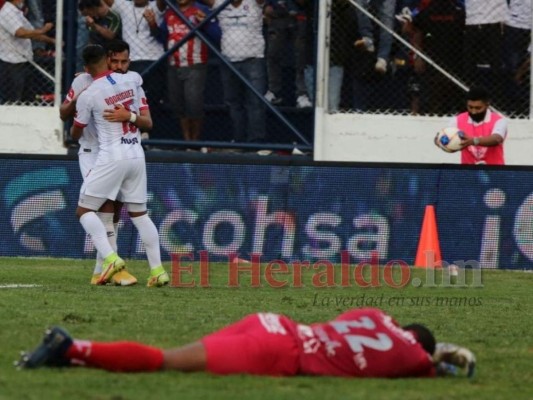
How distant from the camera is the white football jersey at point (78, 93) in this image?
42.3 feet

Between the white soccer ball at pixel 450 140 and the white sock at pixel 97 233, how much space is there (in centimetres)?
521

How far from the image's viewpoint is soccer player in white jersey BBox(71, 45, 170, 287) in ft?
41.8

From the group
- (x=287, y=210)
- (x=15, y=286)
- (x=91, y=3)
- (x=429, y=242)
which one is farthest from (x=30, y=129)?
(x=15, y=286)

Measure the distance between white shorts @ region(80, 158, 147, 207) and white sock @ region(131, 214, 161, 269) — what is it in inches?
7.6

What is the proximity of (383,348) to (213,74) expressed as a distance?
12167 millimetres

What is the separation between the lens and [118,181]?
42.4 feet

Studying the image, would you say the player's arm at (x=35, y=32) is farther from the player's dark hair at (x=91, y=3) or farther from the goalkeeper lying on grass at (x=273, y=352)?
the goalkeeper lying on grass at (x=273, y=352)

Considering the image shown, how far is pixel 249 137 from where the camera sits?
61.2 feet

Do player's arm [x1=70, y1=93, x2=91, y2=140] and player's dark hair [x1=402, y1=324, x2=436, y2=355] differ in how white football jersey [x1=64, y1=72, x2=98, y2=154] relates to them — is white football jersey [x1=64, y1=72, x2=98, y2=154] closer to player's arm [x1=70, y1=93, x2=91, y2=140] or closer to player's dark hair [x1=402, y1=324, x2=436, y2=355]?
player's arm [x1=70, y1=93, x2=91, y2=140]

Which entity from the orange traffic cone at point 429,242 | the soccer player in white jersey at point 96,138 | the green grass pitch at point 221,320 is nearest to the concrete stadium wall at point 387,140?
the orange traffic cone at point 429,242

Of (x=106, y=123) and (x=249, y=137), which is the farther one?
(x=249, y=137)

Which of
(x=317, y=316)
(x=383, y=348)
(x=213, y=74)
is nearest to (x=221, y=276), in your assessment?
(x=317, y=316)

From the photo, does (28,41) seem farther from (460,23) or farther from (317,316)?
(317,316)

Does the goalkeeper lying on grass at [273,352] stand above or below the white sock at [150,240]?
above
